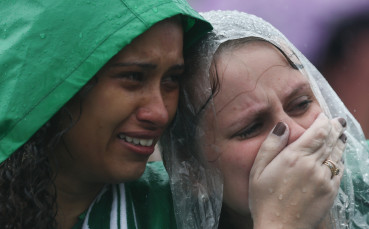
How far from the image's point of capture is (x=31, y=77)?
1803 mm

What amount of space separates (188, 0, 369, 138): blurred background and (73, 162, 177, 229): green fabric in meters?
1.91

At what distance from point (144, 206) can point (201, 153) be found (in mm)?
299

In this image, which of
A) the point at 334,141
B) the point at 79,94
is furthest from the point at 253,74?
the point at 79,94

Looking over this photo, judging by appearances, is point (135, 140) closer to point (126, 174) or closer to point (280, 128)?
point (126, 174)

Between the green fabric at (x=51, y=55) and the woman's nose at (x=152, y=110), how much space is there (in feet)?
0.70

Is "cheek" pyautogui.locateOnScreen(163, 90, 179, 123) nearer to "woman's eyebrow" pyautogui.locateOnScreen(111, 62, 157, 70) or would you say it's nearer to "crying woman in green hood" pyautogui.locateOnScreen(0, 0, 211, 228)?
"crying woman in green hood" pyautogui.locateOnScreen(0, 0, 211, 228)

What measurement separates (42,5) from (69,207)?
0.74m

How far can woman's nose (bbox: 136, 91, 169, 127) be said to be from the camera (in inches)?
75.5

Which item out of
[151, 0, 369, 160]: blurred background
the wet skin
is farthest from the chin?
[151, 0, 369, 160]: blurred background

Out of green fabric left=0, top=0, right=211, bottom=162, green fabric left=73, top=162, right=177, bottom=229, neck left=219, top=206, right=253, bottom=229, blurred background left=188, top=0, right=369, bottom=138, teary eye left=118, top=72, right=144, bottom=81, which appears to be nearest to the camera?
green fabric left=0, top=0, right=211, bottom=162

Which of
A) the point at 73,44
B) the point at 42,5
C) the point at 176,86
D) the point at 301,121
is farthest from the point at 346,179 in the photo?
the point at 42,5

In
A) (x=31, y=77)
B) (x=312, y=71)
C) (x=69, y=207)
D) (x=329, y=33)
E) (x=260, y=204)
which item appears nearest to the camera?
(x=31, y=77)

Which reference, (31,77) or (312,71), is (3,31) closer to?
(31,77)

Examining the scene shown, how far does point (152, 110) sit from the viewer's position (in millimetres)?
1924
